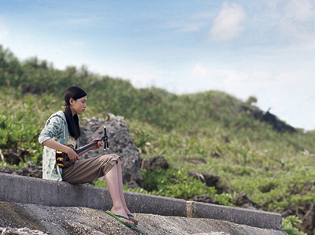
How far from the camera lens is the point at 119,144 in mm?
7422

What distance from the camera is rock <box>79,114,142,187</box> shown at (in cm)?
716

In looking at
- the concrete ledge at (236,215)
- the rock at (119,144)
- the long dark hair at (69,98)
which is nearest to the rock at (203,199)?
the concrete ledge at (236,215)

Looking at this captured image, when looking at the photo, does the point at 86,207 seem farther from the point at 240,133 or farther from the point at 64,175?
the point at 240,133

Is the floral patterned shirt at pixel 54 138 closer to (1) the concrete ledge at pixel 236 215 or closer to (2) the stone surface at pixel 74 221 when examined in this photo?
(2) the stone surface at pixel 74 221

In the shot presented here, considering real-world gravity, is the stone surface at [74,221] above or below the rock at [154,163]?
below

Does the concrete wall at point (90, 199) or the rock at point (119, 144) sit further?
the rock at point (119, 144)

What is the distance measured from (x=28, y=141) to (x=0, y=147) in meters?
0.54

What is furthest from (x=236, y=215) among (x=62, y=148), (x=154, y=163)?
(x=62, y=148)

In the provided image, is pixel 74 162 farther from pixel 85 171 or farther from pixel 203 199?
pixel 203 199

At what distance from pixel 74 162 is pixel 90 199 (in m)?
0.45

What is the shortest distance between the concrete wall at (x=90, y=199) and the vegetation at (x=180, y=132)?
1.64 m

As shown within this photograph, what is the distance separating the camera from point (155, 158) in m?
8.58

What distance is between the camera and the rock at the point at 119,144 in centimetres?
716

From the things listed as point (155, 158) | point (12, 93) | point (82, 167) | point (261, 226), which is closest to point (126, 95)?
point (12, 93)
